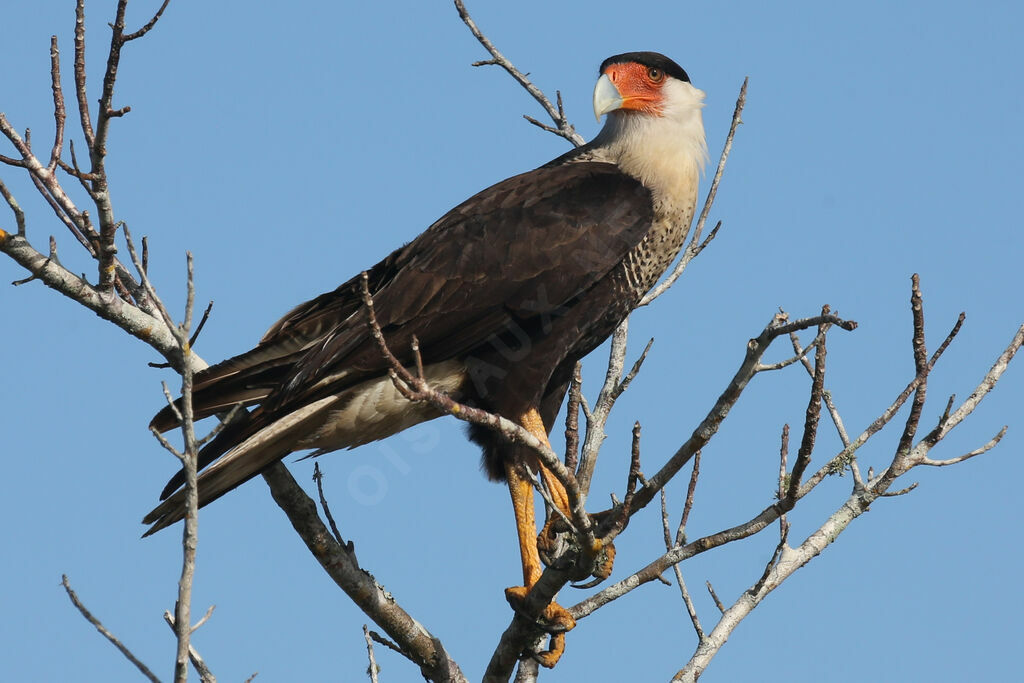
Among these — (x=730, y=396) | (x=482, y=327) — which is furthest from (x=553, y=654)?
(x=730, y=396)

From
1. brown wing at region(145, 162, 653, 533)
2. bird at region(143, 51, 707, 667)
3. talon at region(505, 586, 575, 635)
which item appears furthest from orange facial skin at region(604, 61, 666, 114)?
talon at region(505, 586, 575, 635)

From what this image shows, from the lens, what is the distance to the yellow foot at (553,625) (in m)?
3.83

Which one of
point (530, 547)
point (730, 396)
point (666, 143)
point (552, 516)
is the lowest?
point (730, 396)

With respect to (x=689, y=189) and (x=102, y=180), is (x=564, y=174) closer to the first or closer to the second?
(x=689, y=189)

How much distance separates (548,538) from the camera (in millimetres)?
4133

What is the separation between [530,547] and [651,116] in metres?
1.99

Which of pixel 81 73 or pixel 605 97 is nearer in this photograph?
pixel 81 73

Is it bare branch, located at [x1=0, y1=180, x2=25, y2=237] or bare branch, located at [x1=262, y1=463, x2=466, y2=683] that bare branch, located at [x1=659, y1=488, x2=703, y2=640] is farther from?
bare branch, located at [x1=0, y1=180, x2=25, y2=237]

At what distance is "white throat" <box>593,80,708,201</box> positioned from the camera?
4.45 m

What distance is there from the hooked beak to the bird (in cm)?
30

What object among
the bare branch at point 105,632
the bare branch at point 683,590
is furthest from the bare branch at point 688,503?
the bare branch at point 105,632

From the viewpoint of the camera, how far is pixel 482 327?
3.96 meters

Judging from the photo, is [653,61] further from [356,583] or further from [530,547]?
[356,583]

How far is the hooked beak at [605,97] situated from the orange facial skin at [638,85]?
0.08 ft
